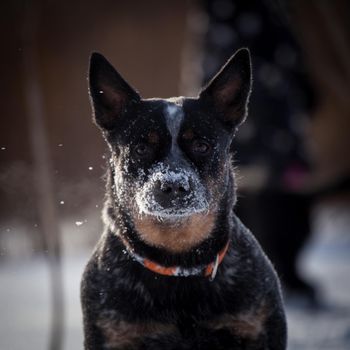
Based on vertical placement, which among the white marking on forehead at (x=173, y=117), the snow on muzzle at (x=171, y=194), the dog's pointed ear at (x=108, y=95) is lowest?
the snow on muzzle at (x=171, y=194)

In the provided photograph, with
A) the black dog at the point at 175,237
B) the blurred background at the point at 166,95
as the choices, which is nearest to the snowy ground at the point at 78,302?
the blurred background at the point at 166,95

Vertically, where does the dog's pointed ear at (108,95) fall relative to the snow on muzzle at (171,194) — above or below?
above

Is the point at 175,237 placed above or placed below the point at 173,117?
below

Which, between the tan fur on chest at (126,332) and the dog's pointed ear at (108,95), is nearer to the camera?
the tan fur on chest at (126,332)

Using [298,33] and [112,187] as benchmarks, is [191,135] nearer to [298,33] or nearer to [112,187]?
[112,187]

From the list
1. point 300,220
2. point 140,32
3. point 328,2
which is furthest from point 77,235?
point 328,2

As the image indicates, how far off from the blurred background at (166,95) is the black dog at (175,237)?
0.36 m

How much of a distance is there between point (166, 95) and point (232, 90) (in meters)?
7.66

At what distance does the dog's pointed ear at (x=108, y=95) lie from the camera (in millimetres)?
4230

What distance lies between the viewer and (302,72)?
856cm

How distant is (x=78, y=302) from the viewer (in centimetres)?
820

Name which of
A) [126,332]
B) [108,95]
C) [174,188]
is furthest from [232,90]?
[126,332]

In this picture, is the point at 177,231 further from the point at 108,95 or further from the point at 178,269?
the point at 108,95

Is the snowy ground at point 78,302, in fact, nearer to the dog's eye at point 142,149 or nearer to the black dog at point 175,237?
the black dog at point 175,237
